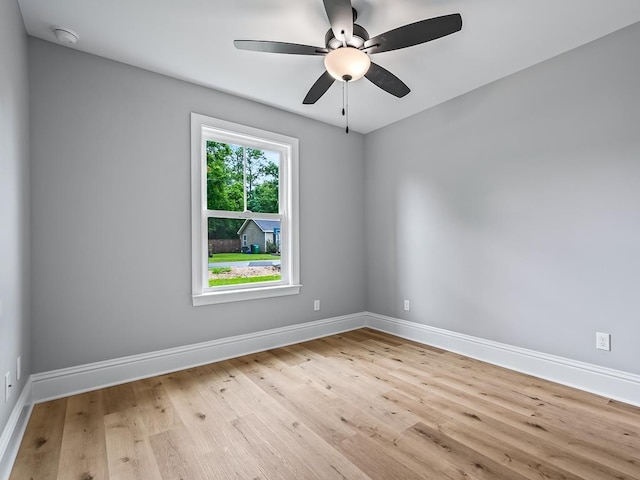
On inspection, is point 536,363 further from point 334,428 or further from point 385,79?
point 385,79

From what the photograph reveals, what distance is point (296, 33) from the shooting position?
232cm

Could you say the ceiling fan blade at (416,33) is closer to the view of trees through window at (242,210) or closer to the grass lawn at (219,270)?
the view of trees through window at (242,210)

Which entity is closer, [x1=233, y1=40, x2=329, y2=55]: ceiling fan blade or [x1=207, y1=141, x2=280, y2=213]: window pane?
[x1=233, y1=40, x2=329, y2=55]: ceiling fan blade

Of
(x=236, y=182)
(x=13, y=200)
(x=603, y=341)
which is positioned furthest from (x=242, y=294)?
(x=603, y=341)

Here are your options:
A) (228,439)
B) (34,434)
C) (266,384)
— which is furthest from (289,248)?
(34,434)

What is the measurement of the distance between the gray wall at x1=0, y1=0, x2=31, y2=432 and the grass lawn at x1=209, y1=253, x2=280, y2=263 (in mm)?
1419

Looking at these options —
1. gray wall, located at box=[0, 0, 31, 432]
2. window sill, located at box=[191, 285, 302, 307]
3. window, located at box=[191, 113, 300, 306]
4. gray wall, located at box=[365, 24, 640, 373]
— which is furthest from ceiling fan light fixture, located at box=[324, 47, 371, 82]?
window sill, located at box=[191, 285, 302, 307]

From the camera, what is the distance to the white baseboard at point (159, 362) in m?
2.35

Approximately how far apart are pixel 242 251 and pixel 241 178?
0.77 meters

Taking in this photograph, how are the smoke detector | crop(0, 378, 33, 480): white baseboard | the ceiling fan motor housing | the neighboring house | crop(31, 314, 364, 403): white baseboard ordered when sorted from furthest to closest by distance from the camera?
the neighboring house
crop(31, 314, 364, 403): white baseboard
the smoke detector
the ceiling fan motor housing
crop(0, 378, 33, 480): white baseboard

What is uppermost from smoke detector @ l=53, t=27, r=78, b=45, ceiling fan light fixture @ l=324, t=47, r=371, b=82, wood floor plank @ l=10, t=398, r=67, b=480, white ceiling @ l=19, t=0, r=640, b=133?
white ceiling @ l=19, t=0, r=640, b=133

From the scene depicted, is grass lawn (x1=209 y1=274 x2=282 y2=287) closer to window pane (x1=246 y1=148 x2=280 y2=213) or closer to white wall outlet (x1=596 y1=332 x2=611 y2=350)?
window pane (x1=246 y1=148 x2=280 y2=213)

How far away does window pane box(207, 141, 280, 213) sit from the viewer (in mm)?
3232

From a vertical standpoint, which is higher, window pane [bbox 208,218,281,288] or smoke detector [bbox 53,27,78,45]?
smoke detector [bbox 53,27,78,45]
